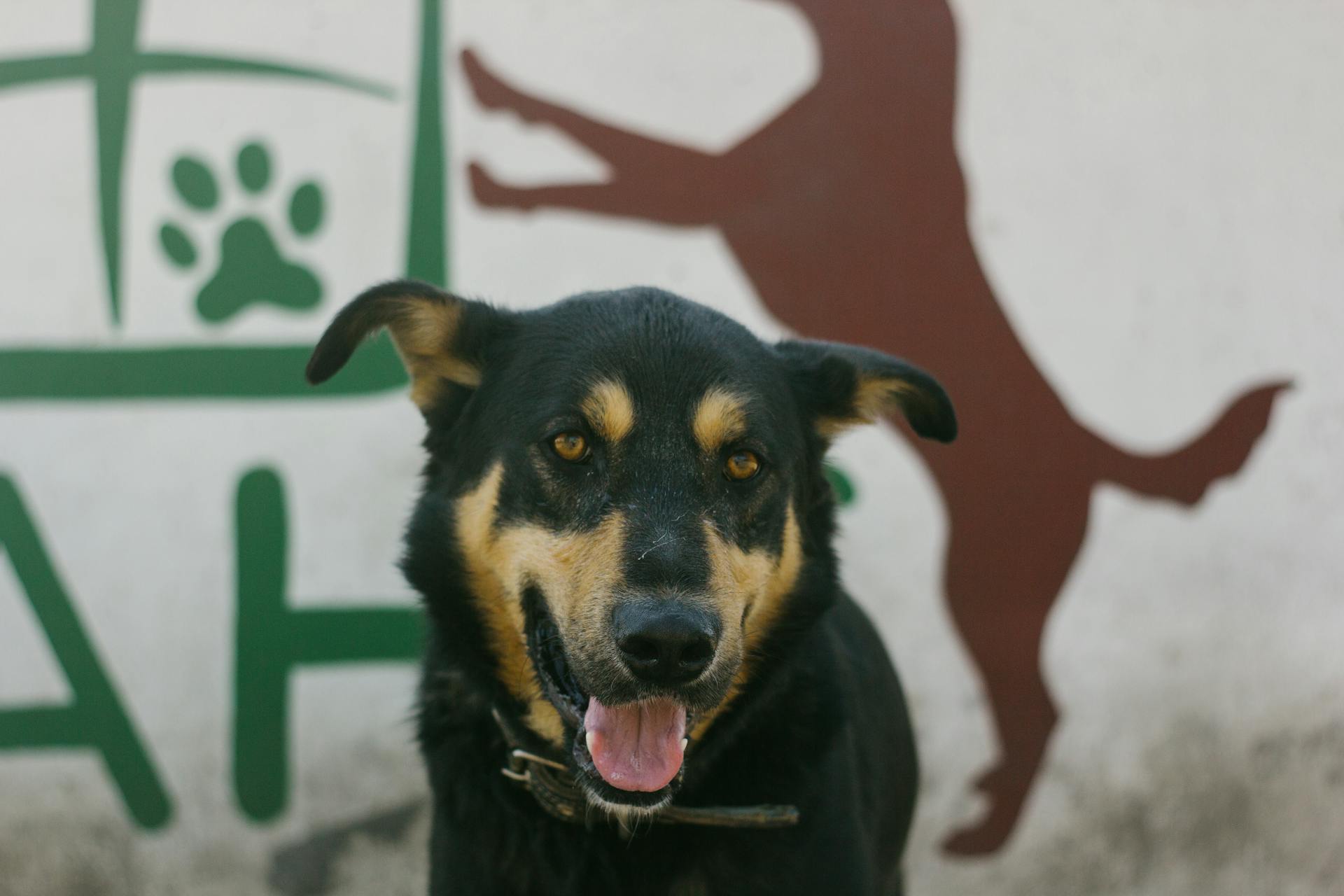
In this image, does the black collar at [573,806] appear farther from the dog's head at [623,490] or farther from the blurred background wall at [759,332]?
the blurred background wall at [759,332]

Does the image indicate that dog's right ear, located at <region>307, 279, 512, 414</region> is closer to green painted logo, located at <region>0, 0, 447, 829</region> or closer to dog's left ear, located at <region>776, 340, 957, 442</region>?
dog's left ear, located at <region>776, 340, 957, 442</region>

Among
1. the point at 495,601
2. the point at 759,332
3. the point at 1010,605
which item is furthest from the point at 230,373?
the point at 1010,605

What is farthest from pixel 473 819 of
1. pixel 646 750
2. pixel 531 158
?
pixel 531 158

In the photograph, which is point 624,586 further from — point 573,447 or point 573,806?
A: point 573,806

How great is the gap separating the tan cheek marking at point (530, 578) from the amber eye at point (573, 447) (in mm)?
137

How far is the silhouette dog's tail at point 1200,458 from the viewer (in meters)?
→ 3.61

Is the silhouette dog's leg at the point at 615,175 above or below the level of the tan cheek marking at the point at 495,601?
above

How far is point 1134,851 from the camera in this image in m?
3.62

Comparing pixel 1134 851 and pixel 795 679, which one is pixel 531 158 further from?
pixel 1134 851

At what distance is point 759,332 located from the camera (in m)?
3.62

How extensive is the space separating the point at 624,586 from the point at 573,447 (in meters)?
0.32

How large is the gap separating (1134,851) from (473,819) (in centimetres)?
235

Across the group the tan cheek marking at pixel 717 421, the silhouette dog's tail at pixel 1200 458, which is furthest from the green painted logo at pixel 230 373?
the silhouette dog's tail at pixel 1200 458

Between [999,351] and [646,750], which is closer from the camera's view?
[646,750]
